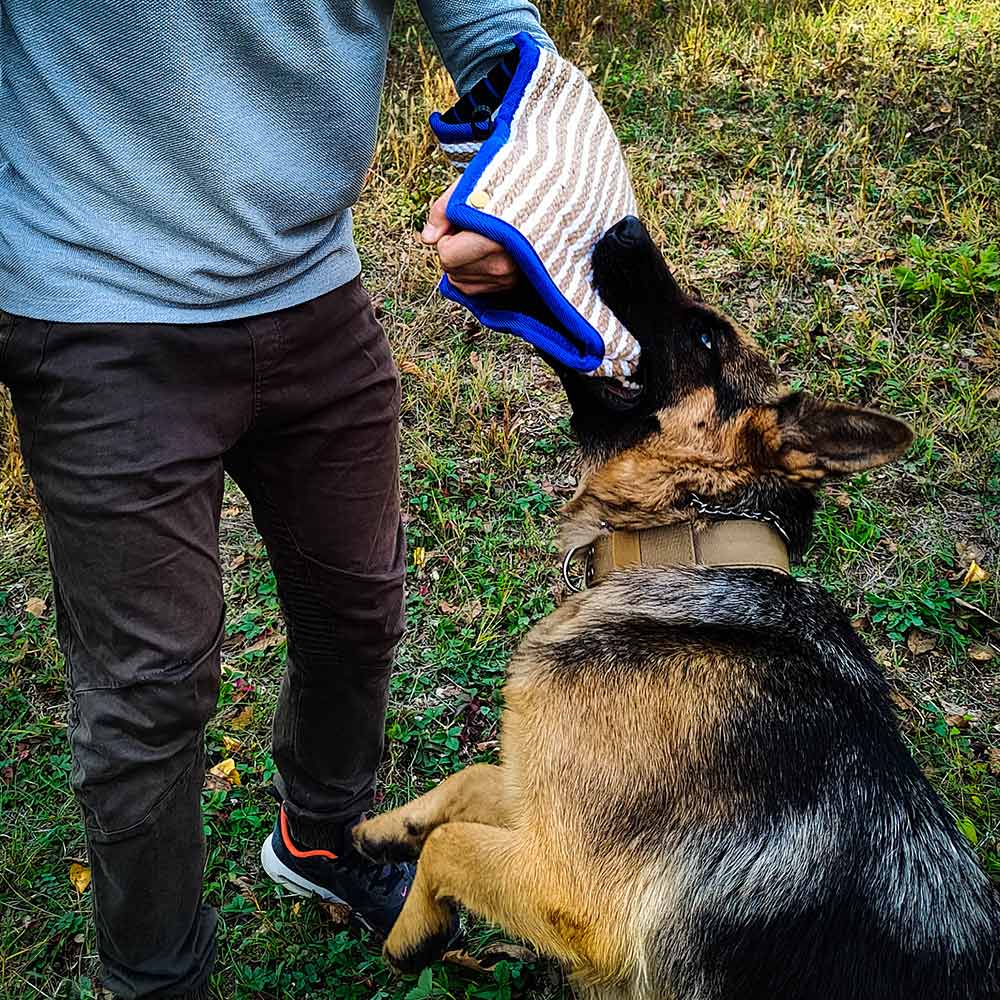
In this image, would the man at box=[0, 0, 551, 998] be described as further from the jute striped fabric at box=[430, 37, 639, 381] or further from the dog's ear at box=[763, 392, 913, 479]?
the dog's ear at box=[763, 392, 913, 479]

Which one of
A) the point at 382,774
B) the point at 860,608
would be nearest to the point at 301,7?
the point at 382,774

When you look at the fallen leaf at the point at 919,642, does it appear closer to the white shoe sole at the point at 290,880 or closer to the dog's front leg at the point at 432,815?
the dog's front leg at the point at 432,815

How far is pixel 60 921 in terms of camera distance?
294cm

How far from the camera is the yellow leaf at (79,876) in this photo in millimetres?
3055

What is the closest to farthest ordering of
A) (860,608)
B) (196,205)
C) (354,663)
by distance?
(196,205) → (354,663) → (860,608)

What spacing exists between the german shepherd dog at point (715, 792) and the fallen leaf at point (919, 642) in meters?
1.56

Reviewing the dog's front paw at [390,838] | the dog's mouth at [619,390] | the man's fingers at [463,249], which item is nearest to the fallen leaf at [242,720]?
the dog's front paw at [390,838]

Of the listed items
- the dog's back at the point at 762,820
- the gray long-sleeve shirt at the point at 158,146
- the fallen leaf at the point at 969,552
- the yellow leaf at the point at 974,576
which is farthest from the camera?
the fallen leaf at the point at 969,552

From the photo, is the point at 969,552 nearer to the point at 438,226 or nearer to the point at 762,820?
the point at 762,820

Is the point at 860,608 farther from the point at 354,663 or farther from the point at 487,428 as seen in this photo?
the point at 354,663

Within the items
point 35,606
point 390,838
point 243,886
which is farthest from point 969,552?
point 35,606

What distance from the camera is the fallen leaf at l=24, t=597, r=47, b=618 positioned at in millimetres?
3953

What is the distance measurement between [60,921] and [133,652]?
1.69 meters

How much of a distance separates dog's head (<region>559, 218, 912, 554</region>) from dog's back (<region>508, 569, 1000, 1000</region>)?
0.40m
